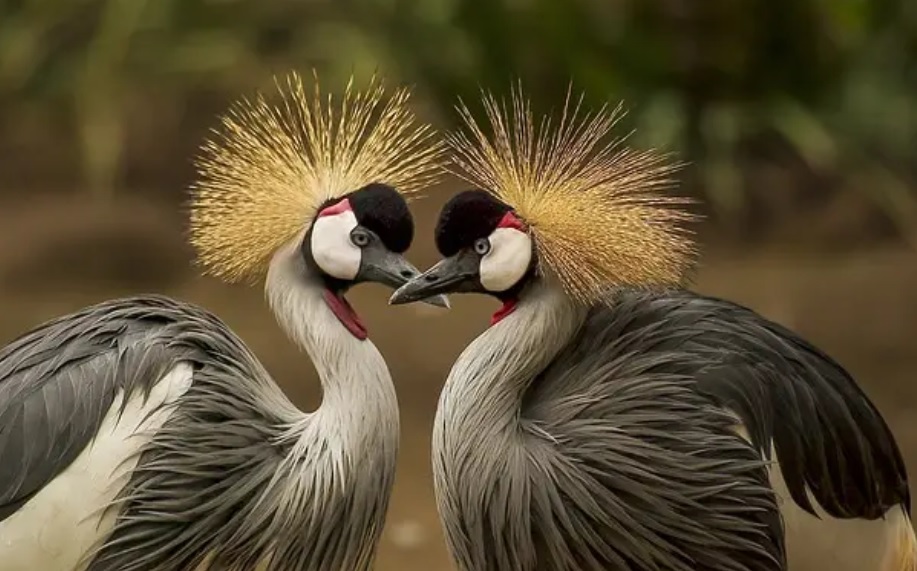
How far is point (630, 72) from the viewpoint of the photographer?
3.69m

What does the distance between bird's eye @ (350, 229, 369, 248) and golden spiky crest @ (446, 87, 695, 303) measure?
14 centimetres

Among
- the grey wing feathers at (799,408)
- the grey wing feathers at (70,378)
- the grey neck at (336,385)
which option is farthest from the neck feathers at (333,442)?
the grey wing feathers at (799,408)

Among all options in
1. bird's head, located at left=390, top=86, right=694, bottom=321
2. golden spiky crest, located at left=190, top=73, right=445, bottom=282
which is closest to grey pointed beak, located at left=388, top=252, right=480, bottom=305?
bird's head, located at left=390, top=86, right=694, bottom=321

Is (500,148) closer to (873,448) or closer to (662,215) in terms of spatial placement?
(662,215)

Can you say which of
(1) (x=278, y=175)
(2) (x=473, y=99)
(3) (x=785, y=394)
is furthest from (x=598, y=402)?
(2) (x=473, y=99)

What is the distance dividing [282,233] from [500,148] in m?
0.26

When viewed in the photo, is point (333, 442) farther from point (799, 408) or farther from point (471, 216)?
point (799, 408)

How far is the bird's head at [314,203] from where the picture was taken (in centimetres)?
170

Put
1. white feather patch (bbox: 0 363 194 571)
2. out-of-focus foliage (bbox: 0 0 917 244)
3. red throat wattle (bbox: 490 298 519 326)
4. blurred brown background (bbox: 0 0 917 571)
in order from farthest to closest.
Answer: out-of-focus foliage (bbox: 0 0 917 244)
blurred brown background (bbox: 0 0 917 571)
red throat wattle (bbox: 490 298 519 326)
white feather patch (bbox: 0 363 194 571)

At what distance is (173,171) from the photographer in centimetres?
376

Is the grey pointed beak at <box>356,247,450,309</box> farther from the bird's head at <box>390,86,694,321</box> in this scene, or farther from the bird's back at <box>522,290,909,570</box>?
the bird's back at <box>522,290,909,570</box>

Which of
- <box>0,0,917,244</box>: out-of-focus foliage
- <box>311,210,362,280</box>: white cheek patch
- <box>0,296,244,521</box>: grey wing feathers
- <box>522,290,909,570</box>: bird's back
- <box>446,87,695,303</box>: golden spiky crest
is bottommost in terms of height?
<box>0,296,244,521</box>: grey wing feathers

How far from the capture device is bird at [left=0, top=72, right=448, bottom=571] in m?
1.62

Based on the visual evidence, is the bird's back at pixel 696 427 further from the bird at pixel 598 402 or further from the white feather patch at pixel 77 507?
the white feather patch at pixel 77 507
